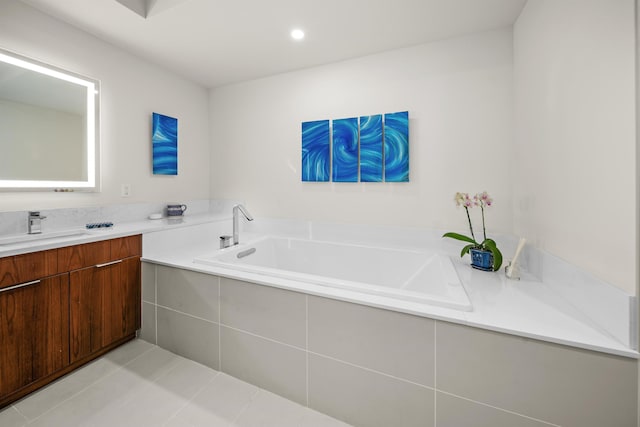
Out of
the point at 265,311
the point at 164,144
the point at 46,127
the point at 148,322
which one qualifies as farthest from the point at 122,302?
the point at 164,144

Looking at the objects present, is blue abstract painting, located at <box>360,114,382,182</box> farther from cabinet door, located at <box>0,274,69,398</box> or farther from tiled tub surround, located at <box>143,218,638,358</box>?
cabinet door, located at <box>0,274,69,398</box>

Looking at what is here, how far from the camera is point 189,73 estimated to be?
104 inches

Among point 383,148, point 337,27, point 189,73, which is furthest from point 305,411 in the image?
point 189,73

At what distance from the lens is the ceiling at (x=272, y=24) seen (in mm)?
1646

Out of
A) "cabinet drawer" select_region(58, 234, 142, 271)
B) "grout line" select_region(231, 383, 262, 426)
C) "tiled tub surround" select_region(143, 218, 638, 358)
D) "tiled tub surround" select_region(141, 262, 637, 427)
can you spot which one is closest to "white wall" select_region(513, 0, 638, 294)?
"tiled tub surround" select_region(143, 218, 638, 358)

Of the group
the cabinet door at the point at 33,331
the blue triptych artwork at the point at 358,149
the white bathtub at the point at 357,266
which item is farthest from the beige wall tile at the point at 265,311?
the blue triptych artwork at the point at 358,149

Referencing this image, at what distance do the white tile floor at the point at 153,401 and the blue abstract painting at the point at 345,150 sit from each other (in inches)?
65.3

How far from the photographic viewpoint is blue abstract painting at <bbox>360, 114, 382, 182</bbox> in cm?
218

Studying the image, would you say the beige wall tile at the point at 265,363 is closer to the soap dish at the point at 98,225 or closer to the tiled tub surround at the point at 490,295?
the tiled tub surround at the point at 490,295

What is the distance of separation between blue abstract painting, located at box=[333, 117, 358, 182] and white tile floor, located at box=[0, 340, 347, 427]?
1.66 m

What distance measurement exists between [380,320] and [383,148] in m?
1.44

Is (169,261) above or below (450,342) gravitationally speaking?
above

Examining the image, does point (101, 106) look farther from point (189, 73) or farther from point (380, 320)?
point (380, 320)

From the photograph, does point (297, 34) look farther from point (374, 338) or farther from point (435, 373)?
point (435, 373)
